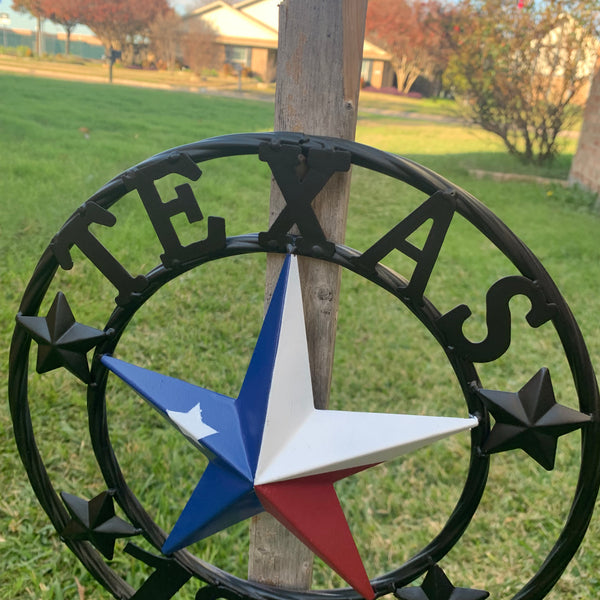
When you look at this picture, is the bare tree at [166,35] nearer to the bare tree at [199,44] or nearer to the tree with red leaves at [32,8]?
the bare tree at [199,44]

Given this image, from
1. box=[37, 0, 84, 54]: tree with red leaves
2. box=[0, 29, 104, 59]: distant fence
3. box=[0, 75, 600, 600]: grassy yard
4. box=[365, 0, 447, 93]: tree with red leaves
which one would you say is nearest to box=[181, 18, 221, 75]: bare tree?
box=[0, 29, 104, 59]: distant fence

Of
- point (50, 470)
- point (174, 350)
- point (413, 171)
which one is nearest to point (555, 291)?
point (413, 171)

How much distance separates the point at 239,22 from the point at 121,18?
2.17 m

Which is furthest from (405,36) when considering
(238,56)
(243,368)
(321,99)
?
(321,99)

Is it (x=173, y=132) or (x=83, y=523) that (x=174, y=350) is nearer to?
(x=83, y=523)

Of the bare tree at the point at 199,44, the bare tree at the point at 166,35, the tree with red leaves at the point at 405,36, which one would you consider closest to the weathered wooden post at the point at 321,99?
the bare tree at the point at 166,35

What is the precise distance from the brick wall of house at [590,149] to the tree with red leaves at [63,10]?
667cm

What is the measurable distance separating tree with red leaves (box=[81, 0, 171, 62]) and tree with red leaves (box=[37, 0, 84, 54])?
0.34 feet

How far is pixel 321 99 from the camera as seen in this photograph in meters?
0.91

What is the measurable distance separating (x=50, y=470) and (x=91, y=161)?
3.44 m

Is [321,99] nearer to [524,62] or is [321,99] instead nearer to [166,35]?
[524,62]

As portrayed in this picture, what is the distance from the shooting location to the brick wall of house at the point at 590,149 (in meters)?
5.93

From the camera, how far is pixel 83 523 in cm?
112

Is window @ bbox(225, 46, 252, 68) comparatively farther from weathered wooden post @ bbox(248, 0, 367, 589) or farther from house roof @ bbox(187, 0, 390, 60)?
weathered wooden post @ bbox(248, 0, 367, 589)
